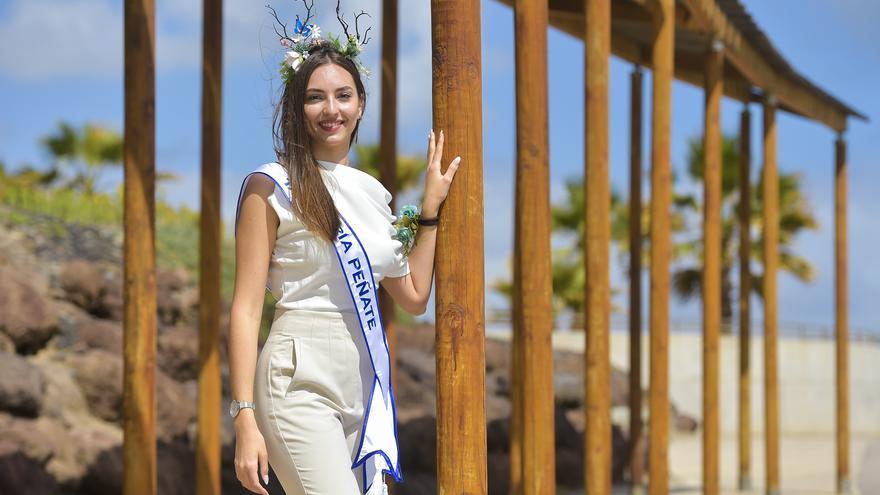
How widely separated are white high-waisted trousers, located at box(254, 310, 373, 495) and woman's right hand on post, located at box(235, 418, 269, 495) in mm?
43

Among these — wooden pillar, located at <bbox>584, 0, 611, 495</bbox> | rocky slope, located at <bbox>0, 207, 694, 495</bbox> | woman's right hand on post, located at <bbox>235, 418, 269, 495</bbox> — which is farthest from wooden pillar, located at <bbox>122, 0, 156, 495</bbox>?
woman's right hand on post, located at <bbox>235, 418, 269, 495</bbox>

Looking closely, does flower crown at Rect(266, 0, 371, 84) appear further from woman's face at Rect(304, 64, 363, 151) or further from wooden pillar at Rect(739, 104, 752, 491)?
wooden pillar at Rect(739, 104, 752, 491)

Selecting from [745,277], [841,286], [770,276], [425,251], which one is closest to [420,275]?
[425,251]

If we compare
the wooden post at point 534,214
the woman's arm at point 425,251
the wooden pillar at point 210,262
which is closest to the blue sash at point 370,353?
the woman's arm at point 425,251

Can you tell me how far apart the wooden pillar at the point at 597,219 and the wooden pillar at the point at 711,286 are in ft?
10.1

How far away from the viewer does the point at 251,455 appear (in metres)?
3.05

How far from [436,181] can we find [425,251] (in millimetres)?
184

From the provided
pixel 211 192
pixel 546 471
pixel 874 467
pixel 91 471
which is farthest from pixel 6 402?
pixel 874 467

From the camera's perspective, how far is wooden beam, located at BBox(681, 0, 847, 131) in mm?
10633

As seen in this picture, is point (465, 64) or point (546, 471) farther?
point (546, 471)

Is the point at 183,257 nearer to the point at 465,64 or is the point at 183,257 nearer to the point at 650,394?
the point at 650,394

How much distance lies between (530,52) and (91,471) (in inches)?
172

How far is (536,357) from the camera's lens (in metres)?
6.52

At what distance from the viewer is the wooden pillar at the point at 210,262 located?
7793mm
